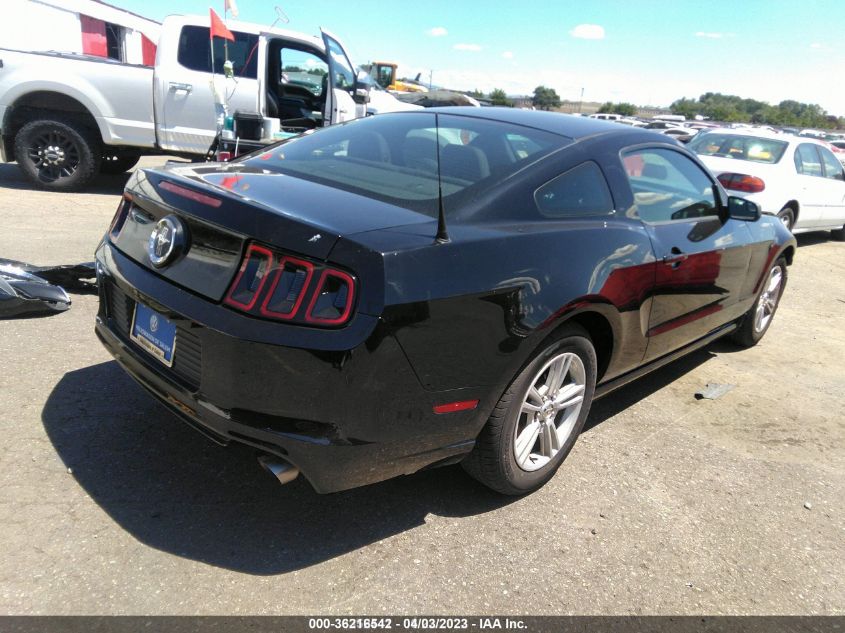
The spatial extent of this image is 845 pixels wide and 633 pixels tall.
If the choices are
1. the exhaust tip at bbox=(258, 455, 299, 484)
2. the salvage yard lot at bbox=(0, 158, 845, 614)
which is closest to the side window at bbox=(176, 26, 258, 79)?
the salvage yard lot at bbox=(0, 158, 845, 614)

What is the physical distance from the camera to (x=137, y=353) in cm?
251

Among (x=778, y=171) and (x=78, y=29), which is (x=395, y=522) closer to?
(x=778, y=171)

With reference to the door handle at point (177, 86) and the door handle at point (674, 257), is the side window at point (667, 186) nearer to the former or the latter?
the door handle at point (674, 257)

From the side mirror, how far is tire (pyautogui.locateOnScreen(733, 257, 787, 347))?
33.7 inches

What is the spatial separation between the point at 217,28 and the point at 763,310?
269 inches

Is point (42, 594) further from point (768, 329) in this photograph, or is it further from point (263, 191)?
point (768, 329)

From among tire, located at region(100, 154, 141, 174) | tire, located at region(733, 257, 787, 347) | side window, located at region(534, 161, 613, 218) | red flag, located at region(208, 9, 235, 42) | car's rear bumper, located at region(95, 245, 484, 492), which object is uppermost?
red flag, located at region(208, 9, 235, 42)

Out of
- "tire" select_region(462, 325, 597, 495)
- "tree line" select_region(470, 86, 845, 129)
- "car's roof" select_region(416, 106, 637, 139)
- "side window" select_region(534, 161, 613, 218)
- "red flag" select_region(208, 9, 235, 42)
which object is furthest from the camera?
"tree line" select_region(470, 86, 845, 129)

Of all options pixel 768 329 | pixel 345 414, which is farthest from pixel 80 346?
pixel 768 329

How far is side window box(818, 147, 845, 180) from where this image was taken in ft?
32.8

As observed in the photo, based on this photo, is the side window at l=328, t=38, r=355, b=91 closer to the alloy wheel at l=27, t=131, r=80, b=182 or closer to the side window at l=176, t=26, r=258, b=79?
the side window at l=176, t=26, r=258, b=79

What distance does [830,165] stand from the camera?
33.3ft

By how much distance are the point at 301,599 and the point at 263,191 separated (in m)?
1.44

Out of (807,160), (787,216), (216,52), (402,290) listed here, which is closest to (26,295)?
(402,290)
